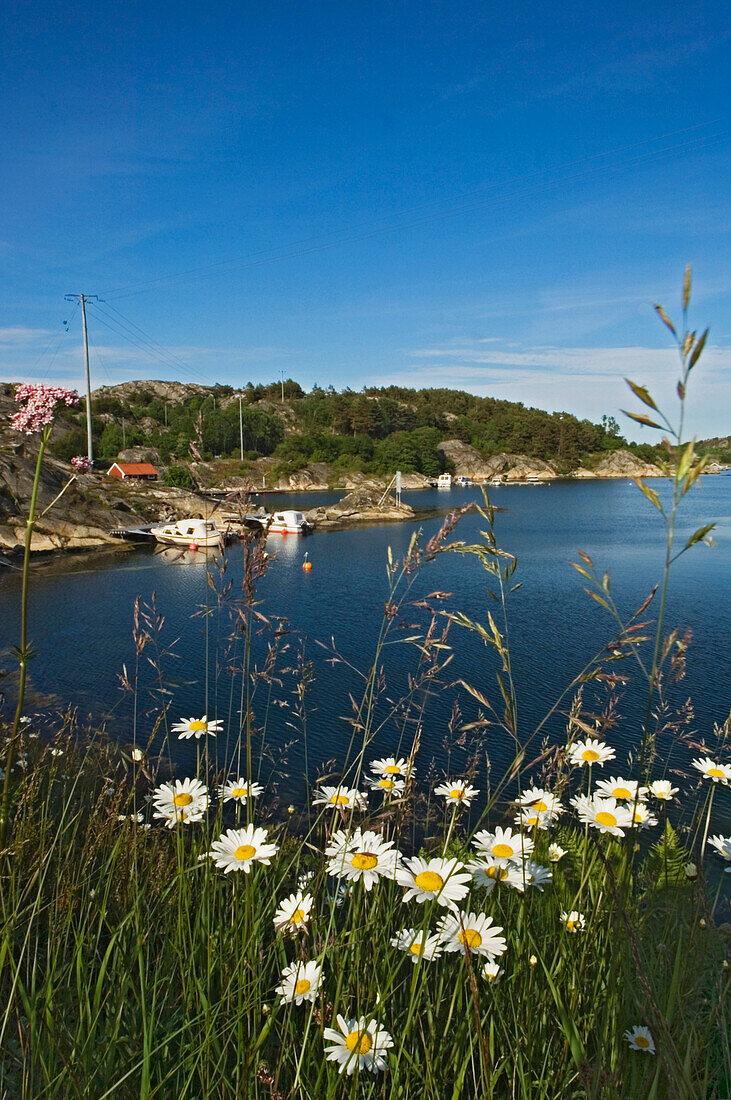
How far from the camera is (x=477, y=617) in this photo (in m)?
19.0

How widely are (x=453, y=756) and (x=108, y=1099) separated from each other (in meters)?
9.18

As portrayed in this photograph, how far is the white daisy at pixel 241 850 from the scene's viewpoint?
7.56 ft

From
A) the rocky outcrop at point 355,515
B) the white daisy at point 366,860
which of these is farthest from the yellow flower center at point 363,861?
the rocky outcrop at point 355,515

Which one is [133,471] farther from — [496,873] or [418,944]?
[418,944]

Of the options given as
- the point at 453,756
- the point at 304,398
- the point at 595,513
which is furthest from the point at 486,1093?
the point at 304,398

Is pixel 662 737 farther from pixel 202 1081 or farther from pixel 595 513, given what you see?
pixel 595 513

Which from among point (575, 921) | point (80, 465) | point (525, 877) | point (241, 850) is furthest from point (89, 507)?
point (525, 877)

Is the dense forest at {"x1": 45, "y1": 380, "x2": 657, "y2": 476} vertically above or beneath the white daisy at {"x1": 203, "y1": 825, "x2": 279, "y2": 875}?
above

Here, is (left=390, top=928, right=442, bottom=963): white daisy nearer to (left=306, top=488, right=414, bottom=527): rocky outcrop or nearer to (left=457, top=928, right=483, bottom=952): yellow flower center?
(left=457, top=928, right=483, bottom=952): yellow flower center

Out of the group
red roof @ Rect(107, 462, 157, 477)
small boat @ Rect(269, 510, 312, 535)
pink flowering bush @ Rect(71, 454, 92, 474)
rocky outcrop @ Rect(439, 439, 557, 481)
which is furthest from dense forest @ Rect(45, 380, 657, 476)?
pink flowering bush @ Rect(71, 454, 92, 474)

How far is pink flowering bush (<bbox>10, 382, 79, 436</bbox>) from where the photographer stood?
2617 millimetres

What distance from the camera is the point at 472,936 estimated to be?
78.9 inches

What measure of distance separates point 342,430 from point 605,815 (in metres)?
115

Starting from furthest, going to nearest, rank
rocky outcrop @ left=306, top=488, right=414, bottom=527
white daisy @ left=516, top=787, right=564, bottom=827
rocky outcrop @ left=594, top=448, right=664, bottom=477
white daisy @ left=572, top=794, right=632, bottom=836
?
rocky outcrop @ left=594, top=448, right=664, bottom=477, rocky outcrop @ left=306, top=488, right=414, bottom=527, white daisy @ left=516, top=787, right=564, bottom=827, white daisy @ left=572, top=794, right=632, bottom=836
